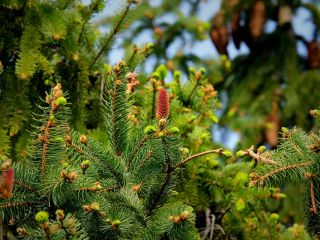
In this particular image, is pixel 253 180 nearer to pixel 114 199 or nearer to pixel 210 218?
pixel 114 199

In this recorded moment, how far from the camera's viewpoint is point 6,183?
1.27 meters

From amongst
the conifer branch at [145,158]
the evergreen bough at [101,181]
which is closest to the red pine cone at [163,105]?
the evergreen bough at [101,181]

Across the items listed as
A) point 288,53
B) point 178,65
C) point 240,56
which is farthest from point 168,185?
point 178,65

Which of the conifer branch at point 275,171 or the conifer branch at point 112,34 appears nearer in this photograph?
the conifer branch at point 275,171

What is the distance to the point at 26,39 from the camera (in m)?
2.13

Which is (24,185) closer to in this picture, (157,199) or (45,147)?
(45,147)

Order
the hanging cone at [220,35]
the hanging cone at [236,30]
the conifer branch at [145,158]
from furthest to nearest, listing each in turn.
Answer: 1. the hanging cone at [236,30]
2. the hanging cone at [220,35]
3. the conifer branch at [145,158]

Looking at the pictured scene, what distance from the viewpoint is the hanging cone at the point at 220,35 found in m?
4.17

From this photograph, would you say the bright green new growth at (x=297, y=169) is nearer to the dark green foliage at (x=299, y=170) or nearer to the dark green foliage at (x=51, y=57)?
the dark green foliage at (x=299, y=170)

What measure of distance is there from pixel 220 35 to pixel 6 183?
324 cm

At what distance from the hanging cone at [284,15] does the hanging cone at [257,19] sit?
0.25m

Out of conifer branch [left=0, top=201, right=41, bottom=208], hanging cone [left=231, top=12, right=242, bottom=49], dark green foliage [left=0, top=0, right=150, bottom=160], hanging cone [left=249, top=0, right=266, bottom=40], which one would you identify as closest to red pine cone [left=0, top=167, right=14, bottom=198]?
conifer branch [left=0, top=201, right=41, bottom=208]

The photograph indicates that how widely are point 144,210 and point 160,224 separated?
0.14 meters

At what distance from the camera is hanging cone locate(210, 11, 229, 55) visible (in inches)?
164
